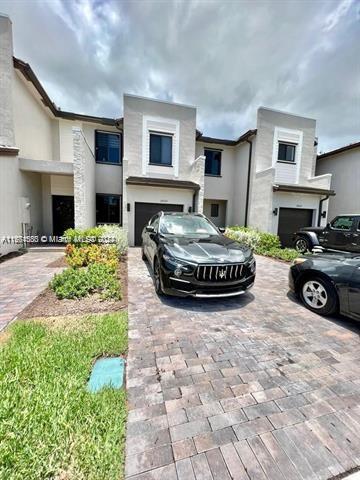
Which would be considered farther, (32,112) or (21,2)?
(32,112)

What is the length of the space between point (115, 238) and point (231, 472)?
286 inches

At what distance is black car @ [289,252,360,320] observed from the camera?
357 centimetres

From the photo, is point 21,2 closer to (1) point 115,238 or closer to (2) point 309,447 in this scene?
(1) point 115,238

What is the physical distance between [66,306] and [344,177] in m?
16.8

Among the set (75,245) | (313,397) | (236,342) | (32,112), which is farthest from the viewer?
(32,112)

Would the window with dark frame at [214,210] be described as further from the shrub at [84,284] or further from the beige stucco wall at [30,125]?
the shrub at [84,284]

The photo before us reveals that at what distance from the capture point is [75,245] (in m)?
7.71

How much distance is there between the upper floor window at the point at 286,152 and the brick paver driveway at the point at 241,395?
11940mm

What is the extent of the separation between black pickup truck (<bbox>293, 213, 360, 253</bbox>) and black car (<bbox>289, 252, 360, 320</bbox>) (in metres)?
5.76

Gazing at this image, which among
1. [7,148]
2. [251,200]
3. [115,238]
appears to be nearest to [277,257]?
[251,200]

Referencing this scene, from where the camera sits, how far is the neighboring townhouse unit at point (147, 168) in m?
9.97

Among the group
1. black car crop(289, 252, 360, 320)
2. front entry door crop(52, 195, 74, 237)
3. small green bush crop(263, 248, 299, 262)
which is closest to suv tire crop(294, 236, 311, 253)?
small green bush crop(263, 248, 299, 262)

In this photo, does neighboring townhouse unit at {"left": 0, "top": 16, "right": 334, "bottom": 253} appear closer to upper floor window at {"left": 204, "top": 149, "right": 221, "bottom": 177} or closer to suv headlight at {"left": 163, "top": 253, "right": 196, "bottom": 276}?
upper floor window at {"left": 204, "top": 149, "right": 221, "bottom": 177}

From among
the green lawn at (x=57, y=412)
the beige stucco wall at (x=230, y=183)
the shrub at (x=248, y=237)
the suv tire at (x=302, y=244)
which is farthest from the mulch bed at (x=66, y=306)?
the beige stucco wall at (x=230, y=183)
